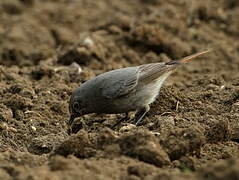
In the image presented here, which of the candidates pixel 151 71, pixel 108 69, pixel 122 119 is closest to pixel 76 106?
pixel 122 119

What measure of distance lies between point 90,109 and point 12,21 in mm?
6223

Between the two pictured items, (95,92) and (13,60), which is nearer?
(95,92)

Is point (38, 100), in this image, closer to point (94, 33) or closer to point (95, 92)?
point (95, 92)

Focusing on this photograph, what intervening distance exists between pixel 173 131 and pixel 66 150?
1114mm

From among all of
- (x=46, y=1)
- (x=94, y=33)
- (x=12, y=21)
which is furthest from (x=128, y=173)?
(x=46, y=1)

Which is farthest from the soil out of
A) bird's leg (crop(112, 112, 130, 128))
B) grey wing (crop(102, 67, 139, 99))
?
grey wing (crop(102, 67, 139, 99))

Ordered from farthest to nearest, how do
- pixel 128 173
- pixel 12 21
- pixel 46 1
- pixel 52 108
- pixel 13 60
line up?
pixel 46 1
pixel 12 21
pixel 13 60
pixel 52 108
pixel 128 173

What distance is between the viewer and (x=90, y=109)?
718cm

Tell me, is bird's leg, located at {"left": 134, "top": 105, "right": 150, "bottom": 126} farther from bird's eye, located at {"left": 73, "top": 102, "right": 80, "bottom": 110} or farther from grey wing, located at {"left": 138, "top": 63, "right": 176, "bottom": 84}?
bird's eye, located at {"left": 73, "top": 102, "right": 80, "bottom": 110}

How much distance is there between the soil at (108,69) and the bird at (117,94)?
185 mm

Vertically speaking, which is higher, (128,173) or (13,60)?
(128,173)

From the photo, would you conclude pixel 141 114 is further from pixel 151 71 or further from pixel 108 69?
pixel 108 69

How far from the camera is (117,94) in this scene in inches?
280

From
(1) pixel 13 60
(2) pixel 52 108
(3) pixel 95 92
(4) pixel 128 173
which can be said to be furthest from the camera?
(1) pixel 13 60
